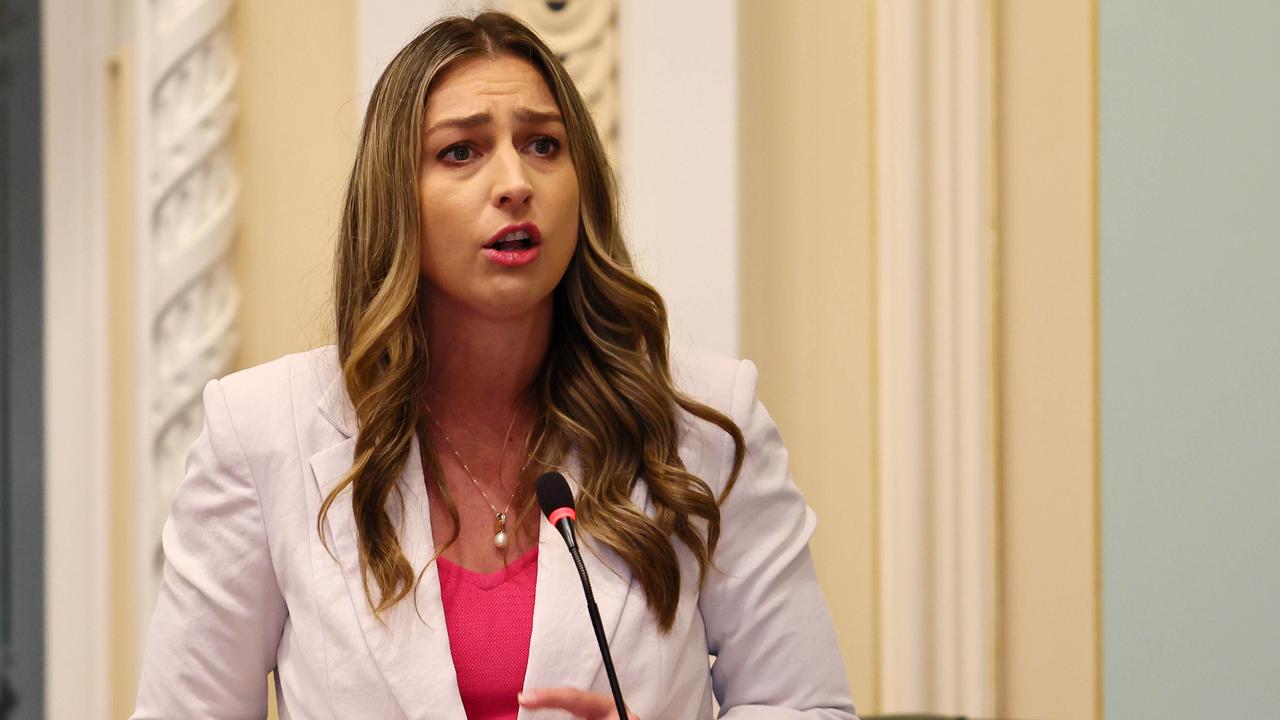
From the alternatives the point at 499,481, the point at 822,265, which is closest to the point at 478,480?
the point at 499,481

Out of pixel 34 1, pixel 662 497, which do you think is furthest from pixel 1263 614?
pixel 34 1

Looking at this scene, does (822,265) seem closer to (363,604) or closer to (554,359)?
(554,359)

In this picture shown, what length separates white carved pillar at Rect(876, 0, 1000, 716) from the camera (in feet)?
7.15

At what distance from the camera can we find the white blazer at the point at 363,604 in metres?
1.45

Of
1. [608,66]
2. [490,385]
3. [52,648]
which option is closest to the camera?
[490,385]

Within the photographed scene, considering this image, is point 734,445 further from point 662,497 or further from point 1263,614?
point 1263,614

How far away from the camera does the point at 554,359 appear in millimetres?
1707

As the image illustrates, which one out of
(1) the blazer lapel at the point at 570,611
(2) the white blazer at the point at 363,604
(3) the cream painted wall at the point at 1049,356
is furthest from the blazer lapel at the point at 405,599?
(3) the cream painted wall at the point at 1049,356

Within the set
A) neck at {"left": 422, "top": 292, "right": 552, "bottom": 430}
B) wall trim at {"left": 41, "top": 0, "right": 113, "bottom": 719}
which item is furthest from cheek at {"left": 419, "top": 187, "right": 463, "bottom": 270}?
wall trim at {"left": 41, "top": 0, "right": 113, "bottom": 719}

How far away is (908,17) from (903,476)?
786mm

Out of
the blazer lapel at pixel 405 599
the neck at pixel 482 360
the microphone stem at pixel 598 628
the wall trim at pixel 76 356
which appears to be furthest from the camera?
the wall trim at pixel 76 356

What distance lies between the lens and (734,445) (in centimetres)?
166

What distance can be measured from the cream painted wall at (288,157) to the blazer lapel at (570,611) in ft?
2.99

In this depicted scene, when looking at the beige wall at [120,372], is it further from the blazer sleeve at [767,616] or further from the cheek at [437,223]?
the blazer sleeve at [767,616]
